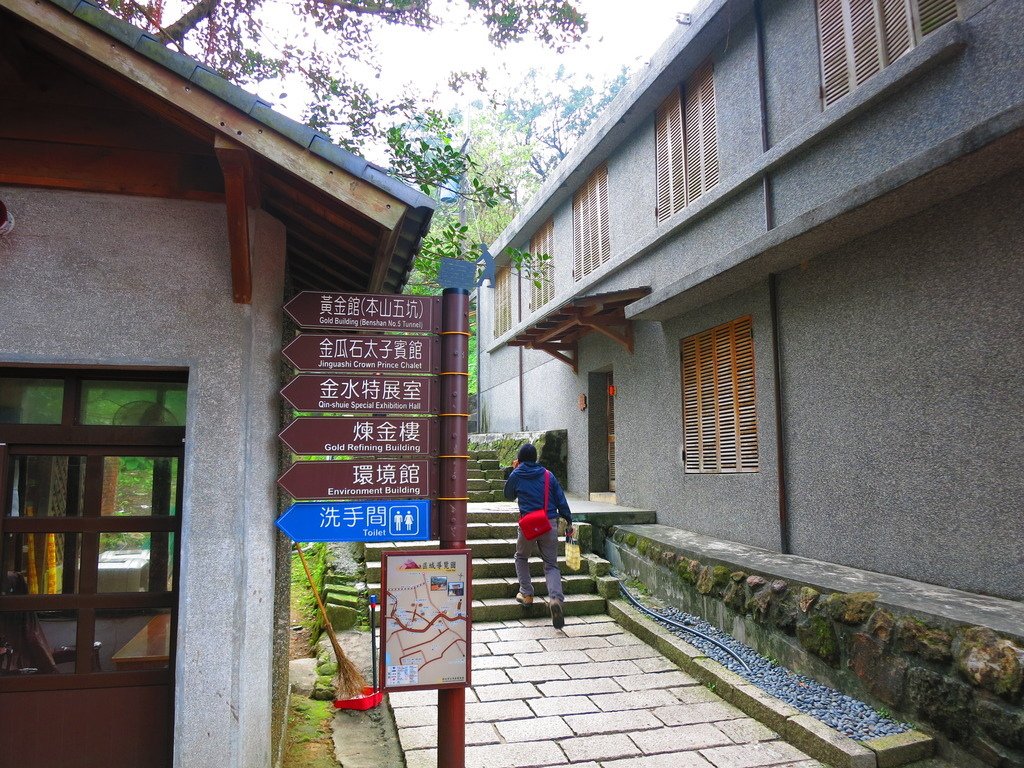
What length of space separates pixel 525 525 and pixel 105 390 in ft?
15.1

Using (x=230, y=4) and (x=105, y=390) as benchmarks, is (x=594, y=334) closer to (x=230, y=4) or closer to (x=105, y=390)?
(x=230, y=4)

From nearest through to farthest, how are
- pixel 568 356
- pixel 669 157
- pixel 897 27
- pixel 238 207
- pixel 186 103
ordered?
pixel 186 103 < pixel 238 207 < pixel 897 27 < pixel 669 157 < pixel 568 356

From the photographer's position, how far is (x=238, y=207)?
3.19 meters

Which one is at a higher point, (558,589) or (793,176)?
(793,176)

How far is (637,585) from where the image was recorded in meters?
7.93

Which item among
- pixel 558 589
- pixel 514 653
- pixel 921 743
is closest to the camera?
pixel 921 743

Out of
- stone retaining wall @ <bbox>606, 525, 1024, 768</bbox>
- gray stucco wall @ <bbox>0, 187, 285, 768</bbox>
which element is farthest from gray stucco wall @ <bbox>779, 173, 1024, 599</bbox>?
gray stucco wall @ <bbox>0, 187, 285, 768</bbox>

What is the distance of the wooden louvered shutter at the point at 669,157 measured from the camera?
29.7ft

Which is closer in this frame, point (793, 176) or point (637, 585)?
point (793, 176)

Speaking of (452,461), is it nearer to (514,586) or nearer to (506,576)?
(514,586)

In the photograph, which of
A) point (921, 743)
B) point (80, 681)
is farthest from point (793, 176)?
point (80, 681)

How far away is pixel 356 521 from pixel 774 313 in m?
5.35

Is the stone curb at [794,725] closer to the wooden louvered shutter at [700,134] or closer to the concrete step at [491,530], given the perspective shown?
the concrete step at [491,530]

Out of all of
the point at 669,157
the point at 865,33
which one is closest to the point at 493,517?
the point at 669,157
